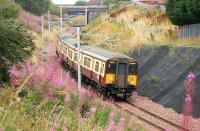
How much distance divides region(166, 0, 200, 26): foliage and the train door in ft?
22.8

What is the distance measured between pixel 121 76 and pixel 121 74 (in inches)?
4.5

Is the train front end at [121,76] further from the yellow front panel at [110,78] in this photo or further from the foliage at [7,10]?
the foliage at [7,10]

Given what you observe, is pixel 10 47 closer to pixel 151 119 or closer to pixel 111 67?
pixel 151 119

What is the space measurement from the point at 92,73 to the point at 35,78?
21783 mm

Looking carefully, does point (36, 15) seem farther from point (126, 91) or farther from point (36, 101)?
point (36, 101)

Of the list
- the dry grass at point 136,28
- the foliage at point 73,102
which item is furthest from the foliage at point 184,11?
the foliage at point 73,102

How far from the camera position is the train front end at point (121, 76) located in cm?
3041

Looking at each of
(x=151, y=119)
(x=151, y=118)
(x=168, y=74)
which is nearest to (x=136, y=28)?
(x=168, y=74)

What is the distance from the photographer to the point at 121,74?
30.8m

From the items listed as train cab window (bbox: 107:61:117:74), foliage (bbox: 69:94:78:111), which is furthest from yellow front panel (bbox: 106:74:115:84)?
foliage (bbox: 69:94:78:111)

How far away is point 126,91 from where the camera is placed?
30703 mm

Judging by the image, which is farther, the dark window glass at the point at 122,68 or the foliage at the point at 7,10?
the foliage at the point at 7,10

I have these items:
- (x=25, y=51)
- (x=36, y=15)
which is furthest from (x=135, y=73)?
(x=36, y=15)

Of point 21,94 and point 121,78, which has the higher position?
point 21,94
